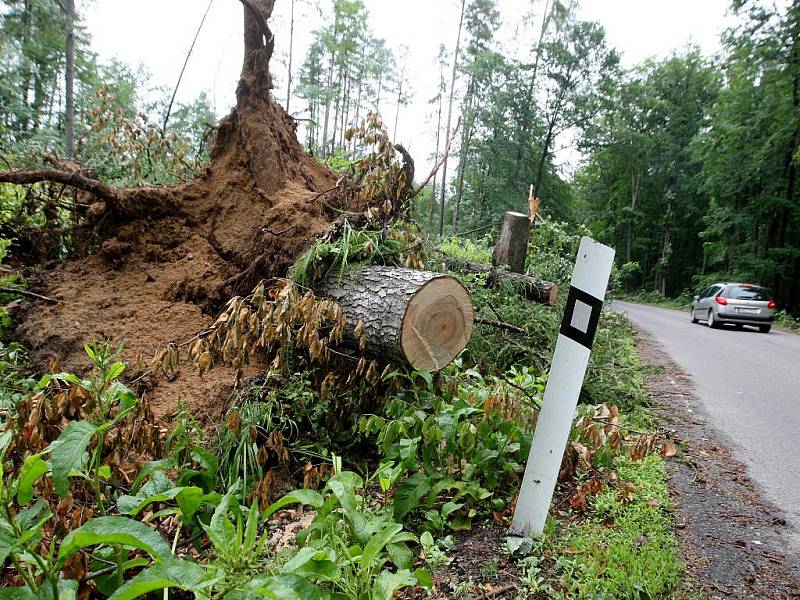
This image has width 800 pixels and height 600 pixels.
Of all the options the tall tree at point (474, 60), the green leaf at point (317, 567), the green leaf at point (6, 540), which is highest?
the tall tree at point (474, 60)

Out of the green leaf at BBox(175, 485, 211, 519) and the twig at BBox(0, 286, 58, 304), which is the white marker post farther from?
the twig at BBox(0, 286, 58, 304)

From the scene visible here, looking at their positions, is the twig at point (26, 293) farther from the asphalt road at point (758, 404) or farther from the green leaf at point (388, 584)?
the asphalt road at point (758, 404)

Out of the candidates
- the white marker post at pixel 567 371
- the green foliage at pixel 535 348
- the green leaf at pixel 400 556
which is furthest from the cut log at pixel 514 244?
the green leaf at pixel 400 556

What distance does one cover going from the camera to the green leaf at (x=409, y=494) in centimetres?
246

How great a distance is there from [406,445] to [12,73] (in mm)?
18698

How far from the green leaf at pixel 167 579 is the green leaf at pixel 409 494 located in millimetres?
1148

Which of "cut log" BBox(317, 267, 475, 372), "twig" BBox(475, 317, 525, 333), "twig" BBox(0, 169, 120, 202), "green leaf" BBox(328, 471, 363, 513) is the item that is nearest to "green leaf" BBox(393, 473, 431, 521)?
"green leaf" BBox(328, 471, 363, 513)

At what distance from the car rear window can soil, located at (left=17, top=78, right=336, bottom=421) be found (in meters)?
12.6

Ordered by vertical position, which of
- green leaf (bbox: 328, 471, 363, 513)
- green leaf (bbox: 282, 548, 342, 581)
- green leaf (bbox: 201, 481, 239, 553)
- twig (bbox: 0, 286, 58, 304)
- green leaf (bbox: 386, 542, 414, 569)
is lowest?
green leaf (bbox: 386, 542, 414, 569)

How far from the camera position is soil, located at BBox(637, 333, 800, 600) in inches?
79.3

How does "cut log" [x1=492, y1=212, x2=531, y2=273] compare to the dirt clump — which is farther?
"cut log" [x1=492, y1=212, x2=531, y2=273]

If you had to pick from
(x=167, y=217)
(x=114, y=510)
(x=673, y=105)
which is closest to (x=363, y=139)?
(x=167, y=217)

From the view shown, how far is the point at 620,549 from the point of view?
2152 mm

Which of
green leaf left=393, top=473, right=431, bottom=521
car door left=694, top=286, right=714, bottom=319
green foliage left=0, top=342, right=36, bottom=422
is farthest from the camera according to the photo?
car door left=694, top=286, right=714, bottom=319
